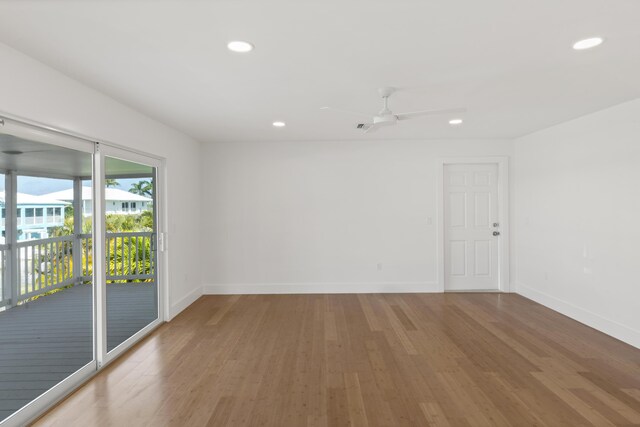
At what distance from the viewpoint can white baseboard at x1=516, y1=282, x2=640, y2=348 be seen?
3715mm

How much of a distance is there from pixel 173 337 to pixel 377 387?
2.35 meters

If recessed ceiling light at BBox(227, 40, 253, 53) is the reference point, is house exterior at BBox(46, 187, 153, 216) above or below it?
below

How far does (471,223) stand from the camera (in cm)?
588

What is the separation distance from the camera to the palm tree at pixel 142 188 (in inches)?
161

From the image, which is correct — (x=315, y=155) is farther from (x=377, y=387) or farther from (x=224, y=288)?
(x=377, y=387)

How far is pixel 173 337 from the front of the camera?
4.00 meters

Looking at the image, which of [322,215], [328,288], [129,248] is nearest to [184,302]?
[129,248]

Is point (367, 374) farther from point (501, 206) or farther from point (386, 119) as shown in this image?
point (501, 206)

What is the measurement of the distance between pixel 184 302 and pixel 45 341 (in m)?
1.82

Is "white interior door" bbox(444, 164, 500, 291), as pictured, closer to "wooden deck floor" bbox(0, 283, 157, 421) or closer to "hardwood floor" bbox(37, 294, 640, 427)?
"hardwood floor" bbox(37, 294, 640, 427)

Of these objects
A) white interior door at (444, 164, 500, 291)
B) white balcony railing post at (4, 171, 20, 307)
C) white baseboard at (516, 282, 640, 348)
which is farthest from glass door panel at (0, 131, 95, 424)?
white baseboard at (516, 282, 640, 348)

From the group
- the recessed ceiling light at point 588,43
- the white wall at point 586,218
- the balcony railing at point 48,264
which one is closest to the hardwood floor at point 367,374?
the white wall at point 586,218

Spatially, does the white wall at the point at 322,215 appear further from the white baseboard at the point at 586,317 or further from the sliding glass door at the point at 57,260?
the sliding glass door at the point at 57,260

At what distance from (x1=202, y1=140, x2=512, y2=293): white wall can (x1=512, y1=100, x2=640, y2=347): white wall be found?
1206 mm
